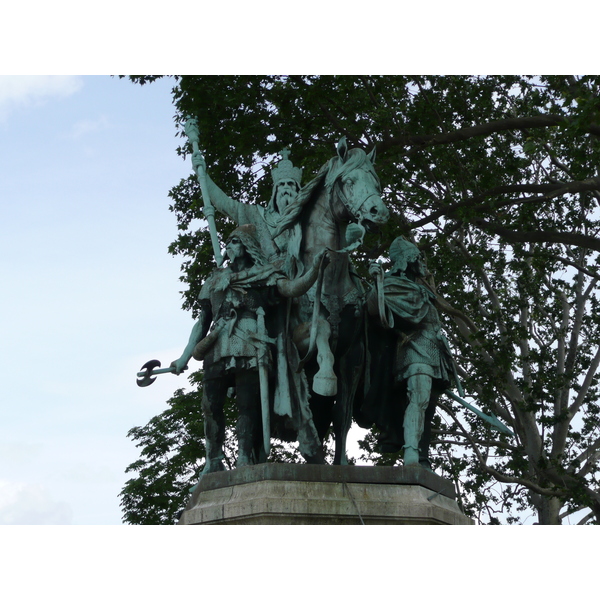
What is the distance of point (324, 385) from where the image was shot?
31.3ft

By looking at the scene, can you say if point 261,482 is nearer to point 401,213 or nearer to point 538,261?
point 401,213

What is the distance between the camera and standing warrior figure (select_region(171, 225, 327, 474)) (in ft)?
32.4

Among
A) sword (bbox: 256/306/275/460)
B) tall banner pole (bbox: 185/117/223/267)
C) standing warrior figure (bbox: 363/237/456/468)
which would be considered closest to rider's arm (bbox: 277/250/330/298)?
sword (bbox: 256/306/275/460)

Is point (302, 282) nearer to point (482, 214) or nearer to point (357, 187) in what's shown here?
point (357, 187)

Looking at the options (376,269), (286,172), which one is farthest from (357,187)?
(286,172)

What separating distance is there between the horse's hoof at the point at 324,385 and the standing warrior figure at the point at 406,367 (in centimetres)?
83

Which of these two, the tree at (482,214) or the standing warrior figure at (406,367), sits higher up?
the tree at (482,214)

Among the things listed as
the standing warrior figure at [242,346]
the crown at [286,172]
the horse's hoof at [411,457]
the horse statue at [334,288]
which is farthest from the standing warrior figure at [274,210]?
the horse's hoof at [411,457]

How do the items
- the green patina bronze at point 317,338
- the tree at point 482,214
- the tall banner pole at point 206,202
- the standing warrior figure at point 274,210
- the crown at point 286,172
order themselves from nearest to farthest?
the green patina bronze at point 317,338 → the standing warrior figure at point 274,210 → the tall banner pole at point 206,202 → the crown at point 286,172 → the tree at point 482,214

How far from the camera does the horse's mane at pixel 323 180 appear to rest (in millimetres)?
9922

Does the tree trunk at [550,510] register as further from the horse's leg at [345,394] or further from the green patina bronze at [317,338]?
the horse's leg at [345,394]

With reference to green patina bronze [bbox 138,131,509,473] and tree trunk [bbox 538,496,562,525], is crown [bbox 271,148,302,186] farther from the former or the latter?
tree trunk [bbox 538,496,562,525]

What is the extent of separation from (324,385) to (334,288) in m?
0.90

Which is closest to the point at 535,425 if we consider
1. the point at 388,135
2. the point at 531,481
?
the point at 531,481
